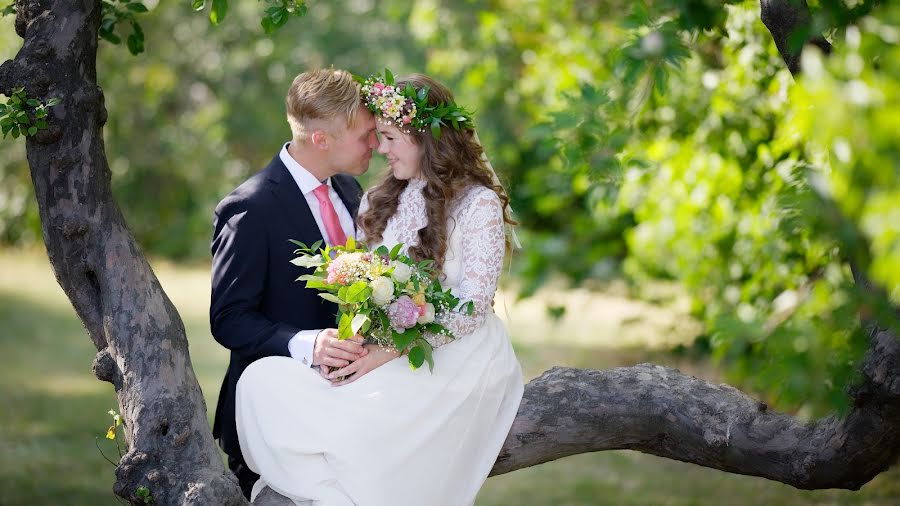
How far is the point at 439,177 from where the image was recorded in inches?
153

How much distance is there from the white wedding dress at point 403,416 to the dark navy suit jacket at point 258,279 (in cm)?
26

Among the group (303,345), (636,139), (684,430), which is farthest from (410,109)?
(636,139)

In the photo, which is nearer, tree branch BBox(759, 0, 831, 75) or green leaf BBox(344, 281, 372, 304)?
tree branch BBox(759, 0, 831, 75)

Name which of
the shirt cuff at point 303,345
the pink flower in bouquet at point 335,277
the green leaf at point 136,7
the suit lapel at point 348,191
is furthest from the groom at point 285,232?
the green leaf at point 136,7

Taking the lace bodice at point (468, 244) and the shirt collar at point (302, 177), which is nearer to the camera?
the lace bodice at point (468, 244)

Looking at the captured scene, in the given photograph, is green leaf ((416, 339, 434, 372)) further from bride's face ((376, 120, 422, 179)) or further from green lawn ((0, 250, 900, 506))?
bride's face ((376, 120, 422, 179))

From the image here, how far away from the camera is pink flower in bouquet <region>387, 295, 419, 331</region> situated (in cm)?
330

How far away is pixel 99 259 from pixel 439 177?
1.30 m

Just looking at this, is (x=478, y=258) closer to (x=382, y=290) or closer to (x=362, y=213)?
(x=382, y=290)

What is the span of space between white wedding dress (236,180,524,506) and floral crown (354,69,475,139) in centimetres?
32

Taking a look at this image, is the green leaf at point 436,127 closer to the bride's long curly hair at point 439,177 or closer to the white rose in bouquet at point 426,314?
the bride's long curly hair at point 439,177

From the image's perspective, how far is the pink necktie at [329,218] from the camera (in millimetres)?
4188

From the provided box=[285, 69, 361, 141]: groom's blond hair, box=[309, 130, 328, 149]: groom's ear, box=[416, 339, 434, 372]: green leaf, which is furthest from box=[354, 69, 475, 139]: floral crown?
box=[416, 339, 434, 372]: green leaf

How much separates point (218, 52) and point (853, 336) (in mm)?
13879
